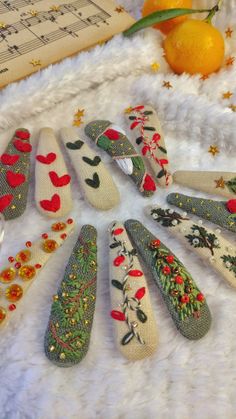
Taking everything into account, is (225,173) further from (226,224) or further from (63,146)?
(63,146)

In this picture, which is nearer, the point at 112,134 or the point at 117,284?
the point at 117,284

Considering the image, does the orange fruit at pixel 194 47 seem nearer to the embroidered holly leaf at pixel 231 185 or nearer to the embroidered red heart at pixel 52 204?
the embroidered holly leaf at pixel 231 185

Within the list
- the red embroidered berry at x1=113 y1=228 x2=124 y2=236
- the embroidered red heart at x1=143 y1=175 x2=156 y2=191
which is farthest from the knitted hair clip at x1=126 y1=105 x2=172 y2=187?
the red embroidered berry at x1=113 y1=228 x2=124 y2=236

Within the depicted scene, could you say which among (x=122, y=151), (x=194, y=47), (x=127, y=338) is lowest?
(x=127, y=338)

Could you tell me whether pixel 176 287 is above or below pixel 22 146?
below

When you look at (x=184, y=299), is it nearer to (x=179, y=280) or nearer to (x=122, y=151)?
(x=179, y=280)

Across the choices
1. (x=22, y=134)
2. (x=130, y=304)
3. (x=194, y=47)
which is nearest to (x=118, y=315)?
(x=130, y=304)

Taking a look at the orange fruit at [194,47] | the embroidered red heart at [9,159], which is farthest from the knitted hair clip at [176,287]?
the orange fruit at [194,47]
